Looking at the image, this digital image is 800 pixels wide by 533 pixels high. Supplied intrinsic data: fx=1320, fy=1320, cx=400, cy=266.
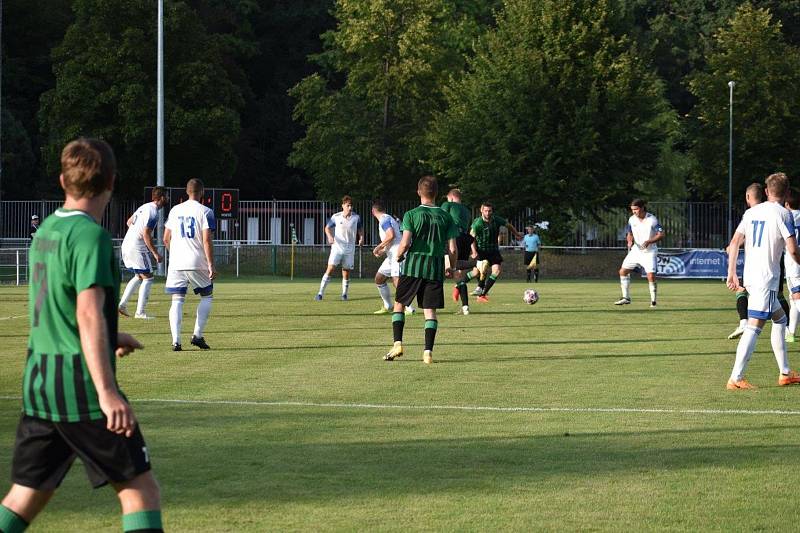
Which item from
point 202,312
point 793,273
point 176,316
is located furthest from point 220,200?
point 793,273

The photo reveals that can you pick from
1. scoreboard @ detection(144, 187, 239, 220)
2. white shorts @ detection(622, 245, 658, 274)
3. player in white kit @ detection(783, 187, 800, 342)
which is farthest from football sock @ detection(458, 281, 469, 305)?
scoreboard @ detection(144, 187, 239, 220)

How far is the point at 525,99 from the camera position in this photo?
172 ft

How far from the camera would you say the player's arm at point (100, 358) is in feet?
15.9

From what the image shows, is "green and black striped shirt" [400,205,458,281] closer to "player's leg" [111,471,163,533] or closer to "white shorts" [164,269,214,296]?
"white shorts" [164,269,214,296]

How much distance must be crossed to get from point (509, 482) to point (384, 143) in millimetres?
54520

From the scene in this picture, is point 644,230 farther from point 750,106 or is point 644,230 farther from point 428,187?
point 750,106

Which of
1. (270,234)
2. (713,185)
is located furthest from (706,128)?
(270,234)

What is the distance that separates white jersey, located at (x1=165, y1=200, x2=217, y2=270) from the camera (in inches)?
645

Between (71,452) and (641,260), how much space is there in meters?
22.0

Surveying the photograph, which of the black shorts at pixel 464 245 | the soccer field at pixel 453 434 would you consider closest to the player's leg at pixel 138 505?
the soccer field at pixel 453 434

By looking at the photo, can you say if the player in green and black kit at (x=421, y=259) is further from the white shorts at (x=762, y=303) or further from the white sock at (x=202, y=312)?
the white shorts at (x=762, y=303)

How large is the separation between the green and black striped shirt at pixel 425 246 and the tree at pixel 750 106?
49.0 meters

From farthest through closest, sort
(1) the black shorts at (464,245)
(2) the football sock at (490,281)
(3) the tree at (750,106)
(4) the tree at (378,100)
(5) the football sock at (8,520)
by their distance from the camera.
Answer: (3) the tree at (750,106)
(4) the tree at (378,100)
(2) the football sock at (490,281)
(1) the black shorts at (464,245)
(5) the football sock at (8,520)

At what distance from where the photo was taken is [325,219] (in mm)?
60062
